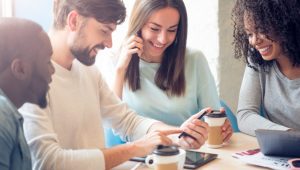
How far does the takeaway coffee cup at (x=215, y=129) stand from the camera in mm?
1499

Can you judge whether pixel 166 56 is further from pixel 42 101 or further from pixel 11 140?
pixel 11 140

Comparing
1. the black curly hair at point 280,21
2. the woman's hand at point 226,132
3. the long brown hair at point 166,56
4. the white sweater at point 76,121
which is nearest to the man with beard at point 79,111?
the white sweater at point 76,121

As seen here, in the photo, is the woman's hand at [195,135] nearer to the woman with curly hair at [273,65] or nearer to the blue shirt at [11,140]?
the woman with curly hair at [273,65]

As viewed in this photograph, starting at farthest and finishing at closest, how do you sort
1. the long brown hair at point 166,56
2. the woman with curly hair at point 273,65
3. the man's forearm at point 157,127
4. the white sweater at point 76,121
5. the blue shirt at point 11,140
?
the long brown hair at point 166,56, the woman with curly hair at point 273,65, the man's forearm at point 157,127, the white sweater at point 76,121, the blue shirt at point 11,140

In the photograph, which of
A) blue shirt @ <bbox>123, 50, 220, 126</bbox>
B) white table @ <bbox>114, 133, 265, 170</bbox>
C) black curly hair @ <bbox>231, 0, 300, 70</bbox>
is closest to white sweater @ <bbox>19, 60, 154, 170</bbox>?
Answer: white table @ <bbox>114, 133, 265, 170</bbox>

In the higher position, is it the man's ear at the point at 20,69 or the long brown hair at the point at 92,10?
the long brown hair at the point at 92,10

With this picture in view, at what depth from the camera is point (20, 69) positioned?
984 millimetres

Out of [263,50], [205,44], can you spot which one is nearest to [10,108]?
[263,50]

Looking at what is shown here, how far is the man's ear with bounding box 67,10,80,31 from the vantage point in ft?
4.66

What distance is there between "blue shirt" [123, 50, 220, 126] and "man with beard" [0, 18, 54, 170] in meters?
0.90

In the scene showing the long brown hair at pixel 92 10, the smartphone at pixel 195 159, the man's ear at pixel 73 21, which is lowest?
A: the smartphone at pixel 195 159

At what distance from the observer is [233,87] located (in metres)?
2.81

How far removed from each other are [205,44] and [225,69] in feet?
0.71

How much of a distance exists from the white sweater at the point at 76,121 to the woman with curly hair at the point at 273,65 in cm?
53
